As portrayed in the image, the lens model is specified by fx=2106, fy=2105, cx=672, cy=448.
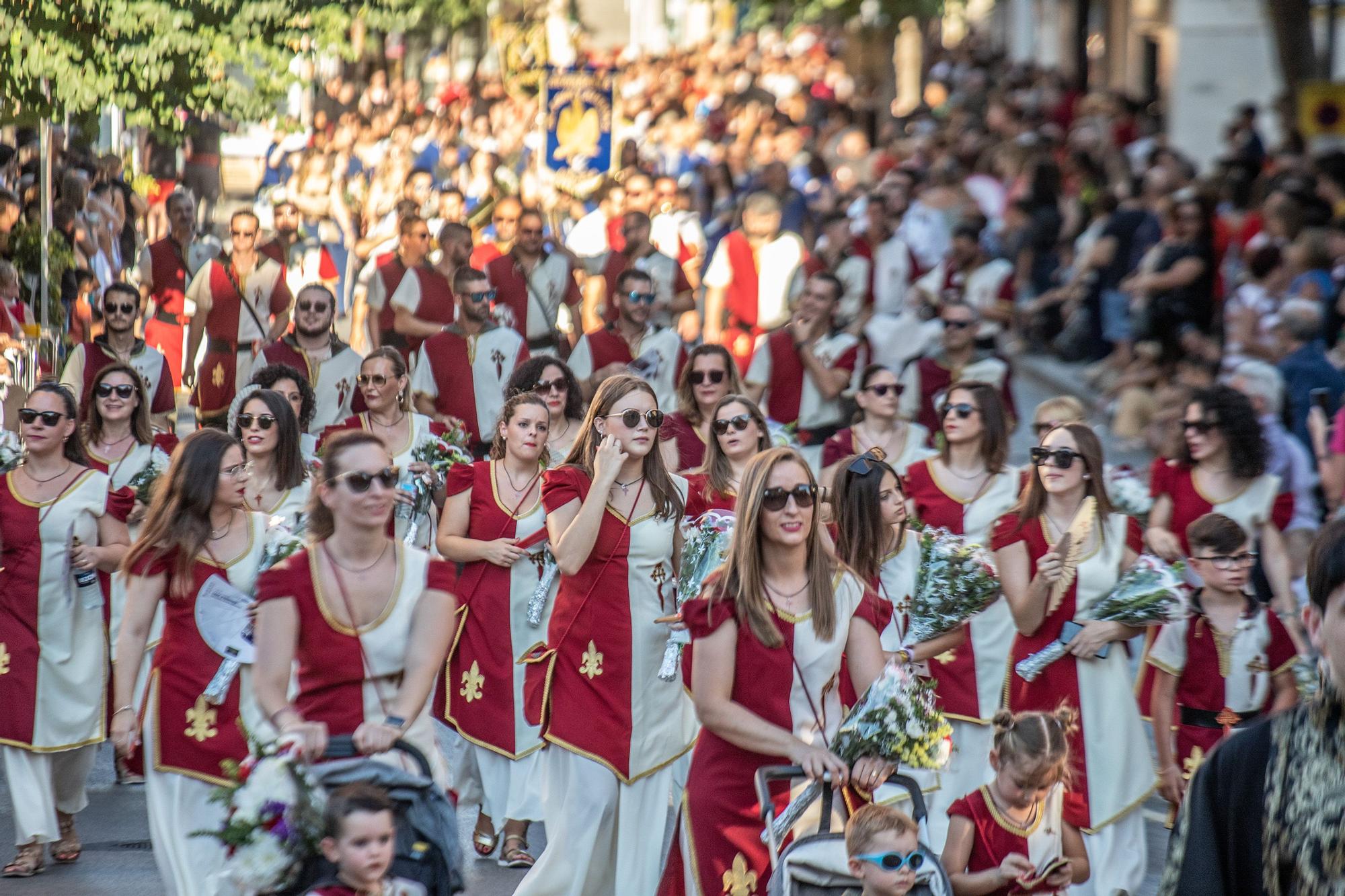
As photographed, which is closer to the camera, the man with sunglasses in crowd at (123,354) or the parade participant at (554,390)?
the parade participant at (554,390)

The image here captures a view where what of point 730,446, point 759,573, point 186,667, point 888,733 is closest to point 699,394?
point 730,446

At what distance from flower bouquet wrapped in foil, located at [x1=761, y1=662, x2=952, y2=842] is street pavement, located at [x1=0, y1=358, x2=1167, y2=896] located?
6.11 feet

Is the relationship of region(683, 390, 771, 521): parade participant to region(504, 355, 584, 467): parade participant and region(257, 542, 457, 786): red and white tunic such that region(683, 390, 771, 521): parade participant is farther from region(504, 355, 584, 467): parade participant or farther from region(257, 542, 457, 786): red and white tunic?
region(257, 542, 457, 786): red and white tunic

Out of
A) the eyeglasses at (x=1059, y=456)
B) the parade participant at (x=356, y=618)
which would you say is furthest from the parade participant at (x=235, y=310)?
the parade participant at (x=356, y=618)

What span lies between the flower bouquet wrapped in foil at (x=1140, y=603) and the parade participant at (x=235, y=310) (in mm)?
5888

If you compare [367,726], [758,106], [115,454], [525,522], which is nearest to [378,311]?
[115,454]

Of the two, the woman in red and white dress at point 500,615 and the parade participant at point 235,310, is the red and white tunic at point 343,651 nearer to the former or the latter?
the woman in red and white dress at point 500,615

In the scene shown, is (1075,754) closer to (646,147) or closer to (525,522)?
(525,522)

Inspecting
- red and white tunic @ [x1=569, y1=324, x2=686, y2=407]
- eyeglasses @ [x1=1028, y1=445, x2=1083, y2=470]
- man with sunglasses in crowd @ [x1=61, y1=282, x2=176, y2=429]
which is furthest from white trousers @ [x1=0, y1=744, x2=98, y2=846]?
red and white tunic @ [x1=569, y1=324, x2=686, y2=407]

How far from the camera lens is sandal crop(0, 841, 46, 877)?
7.56 meters

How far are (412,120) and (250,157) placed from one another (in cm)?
646

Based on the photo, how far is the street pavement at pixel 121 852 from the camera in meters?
Answer: 7.50

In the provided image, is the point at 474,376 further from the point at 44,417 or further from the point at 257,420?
the point at 44,417

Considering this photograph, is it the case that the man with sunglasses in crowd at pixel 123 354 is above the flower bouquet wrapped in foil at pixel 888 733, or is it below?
above
